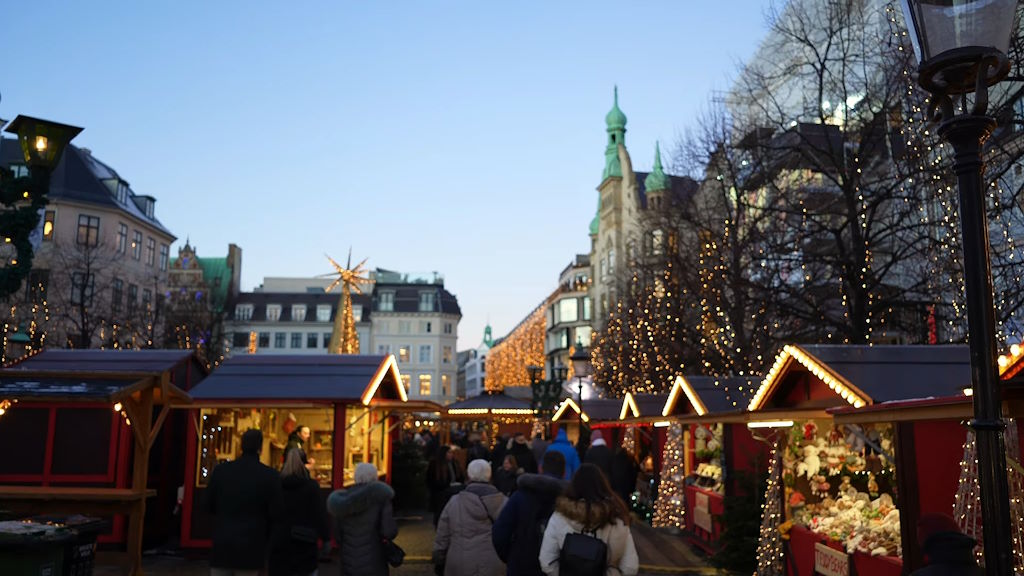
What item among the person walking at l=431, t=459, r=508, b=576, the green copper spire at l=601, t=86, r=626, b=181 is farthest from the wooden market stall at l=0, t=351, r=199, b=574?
the green copper spire at l=601, t=86, r=626, b=181

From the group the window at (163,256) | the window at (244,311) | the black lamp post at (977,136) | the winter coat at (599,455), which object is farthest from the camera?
the window at (244,311)

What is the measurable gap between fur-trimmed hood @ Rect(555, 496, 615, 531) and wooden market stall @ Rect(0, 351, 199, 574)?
240 inches

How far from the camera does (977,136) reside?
4180 millimetres

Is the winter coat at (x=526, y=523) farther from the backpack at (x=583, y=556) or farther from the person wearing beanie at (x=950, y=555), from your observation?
the person wearing beanie at (x=950, y=555)

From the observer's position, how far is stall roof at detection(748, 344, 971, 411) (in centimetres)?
1042

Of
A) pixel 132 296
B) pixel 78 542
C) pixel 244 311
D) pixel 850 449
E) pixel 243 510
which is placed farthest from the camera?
pixel 244 311

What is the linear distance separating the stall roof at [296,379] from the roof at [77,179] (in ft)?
139

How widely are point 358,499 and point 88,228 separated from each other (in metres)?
52.3

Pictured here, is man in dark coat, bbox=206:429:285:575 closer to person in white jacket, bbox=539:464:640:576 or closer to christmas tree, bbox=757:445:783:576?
person in white jacket, bbox=539:464:640:576

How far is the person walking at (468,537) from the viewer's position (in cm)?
756

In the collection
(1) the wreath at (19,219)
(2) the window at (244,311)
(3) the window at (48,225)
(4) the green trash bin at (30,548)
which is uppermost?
(3) the window at (48,225)

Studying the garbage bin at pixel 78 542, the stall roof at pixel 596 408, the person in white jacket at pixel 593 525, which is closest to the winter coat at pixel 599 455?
the garbage bin at pixel 78 542

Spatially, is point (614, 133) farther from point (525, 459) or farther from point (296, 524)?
point (296, 524)

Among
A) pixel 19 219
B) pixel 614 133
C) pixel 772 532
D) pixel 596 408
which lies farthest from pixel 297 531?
pixel 614 133
